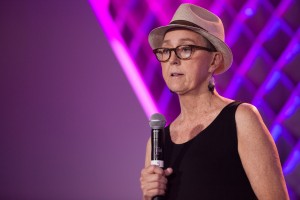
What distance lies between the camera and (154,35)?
186 cm

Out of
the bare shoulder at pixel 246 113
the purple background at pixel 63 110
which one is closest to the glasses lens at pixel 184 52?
the bare shoulder at pixel 246 113

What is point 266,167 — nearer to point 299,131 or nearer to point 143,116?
point 299,131

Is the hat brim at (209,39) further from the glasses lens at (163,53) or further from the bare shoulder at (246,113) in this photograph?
the bare shoulder at (246,113)

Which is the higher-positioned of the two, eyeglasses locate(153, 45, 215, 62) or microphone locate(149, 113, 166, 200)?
eyeglasses locate(153, 45, 215, 62)

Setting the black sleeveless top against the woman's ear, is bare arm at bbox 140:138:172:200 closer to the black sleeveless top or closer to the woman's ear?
the black sleeveless top

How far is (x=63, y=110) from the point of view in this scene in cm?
287

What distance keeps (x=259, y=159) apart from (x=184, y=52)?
440 mm

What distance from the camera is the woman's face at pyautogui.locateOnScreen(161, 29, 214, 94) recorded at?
1617 millimetres

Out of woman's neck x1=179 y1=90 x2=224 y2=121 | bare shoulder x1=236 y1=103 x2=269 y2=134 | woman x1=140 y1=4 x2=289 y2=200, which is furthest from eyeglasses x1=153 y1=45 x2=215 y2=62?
bare shoulder x1=236 y1=103 x2=269 y2=134

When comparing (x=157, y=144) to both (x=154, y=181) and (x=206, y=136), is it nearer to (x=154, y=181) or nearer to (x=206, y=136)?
(x=154, y=181)

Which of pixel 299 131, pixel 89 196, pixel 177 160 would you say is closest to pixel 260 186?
pixel 177 160

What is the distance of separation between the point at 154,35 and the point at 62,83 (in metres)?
1.18

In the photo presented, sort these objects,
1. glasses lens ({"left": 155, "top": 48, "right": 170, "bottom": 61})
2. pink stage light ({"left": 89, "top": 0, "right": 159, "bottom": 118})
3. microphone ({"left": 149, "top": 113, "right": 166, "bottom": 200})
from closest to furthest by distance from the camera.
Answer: microphone ({"left": 149, "top": 113, "right": 166, "bottom": 200}) < glasses lens ({"left": 155, "top": 48, "right": 170, "bottom": 61}) < pink stage light ({"left": 89, "top": 0, "right": 159, "bottom": 118})

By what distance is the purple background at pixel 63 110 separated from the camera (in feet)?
9.00
